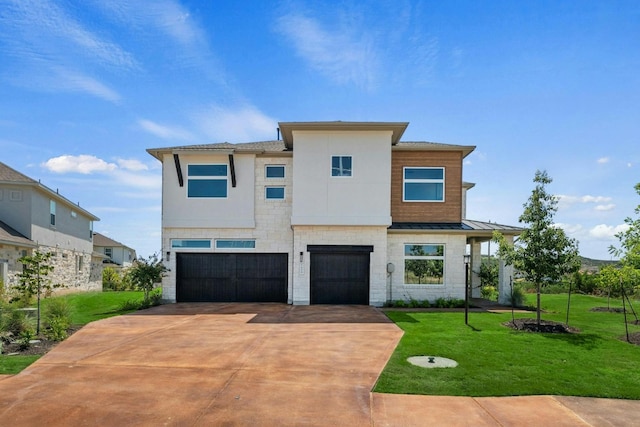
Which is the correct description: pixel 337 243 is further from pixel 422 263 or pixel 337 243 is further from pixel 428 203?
pixel 428 203

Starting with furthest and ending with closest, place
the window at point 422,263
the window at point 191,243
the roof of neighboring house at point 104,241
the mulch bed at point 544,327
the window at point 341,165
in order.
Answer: the roof of neighboring house at point 104,241 → the window at point 191,243 → the window at point 422,263 → the window at point 341,165 → the mulch bed at point 544,327

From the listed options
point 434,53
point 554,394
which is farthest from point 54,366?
point 434,53

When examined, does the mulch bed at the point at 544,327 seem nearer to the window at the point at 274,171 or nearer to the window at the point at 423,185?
the window at the point at 423,185

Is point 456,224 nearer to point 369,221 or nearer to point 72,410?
point 369,221

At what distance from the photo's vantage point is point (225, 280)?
15891mm

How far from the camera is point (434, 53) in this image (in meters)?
11.5

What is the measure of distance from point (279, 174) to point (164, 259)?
5.88 metres

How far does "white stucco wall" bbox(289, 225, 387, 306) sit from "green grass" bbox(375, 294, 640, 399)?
360 centimetres

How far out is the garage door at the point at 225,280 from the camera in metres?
15.9

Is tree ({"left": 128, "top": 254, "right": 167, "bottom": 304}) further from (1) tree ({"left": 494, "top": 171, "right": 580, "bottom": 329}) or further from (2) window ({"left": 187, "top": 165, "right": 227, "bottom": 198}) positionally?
(1) tree ({"left": 494, "top": 171, "right": 580, "bottom": 329})

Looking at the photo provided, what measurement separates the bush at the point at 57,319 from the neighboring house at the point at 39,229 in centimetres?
812

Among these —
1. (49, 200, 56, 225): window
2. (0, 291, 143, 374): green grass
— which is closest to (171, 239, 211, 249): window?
(0, 291, 143, 374): green grass

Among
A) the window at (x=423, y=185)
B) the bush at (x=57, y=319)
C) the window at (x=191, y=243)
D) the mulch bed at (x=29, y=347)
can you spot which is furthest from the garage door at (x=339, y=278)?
the mulch bed at (x=29, y=347)

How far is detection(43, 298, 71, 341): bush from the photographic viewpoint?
344 inches
